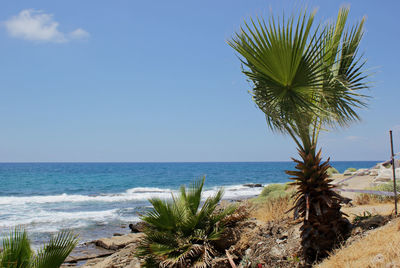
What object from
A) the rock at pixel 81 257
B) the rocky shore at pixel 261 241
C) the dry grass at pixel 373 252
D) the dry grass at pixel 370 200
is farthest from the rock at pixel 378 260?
the rock at pixel 81 257

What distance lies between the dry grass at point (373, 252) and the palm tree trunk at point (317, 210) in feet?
1.09

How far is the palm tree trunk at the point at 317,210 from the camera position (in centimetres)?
586

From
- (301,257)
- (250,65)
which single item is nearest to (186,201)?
(301,257)

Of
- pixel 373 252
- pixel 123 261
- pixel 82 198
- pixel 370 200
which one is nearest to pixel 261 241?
pixel 373 252

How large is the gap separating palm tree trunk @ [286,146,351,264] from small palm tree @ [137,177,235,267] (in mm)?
1665

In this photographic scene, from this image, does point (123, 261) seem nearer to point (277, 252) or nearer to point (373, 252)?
point (277, 252)

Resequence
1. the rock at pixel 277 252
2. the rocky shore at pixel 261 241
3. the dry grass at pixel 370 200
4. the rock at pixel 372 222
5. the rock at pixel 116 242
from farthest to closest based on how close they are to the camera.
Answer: the rock at pixel 116 242 < the dry grass at pixel 370 200 < the rock at pixel 277 252 < the rocky shore at pixel 261 241 < the rock at pixel 372 222

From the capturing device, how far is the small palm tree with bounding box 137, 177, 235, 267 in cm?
625

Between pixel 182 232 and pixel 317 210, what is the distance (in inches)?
103

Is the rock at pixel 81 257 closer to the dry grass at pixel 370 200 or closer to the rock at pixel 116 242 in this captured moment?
the rock at pixel 116 242

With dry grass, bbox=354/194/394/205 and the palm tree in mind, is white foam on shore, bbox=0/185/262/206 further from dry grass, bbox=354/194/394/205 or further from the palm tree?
the palm tree

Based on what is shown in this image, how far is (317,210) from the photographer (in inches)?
228

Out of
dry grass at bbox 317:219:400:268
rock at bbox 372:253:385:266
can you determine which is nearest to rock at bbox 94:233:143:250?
dry grass at bbox 317:219:400:268

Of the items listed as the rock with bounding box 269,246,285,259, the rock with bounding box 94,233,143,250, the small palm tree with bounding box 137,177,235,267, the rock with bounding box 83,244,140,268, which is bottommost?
the rock with bounding box 94,233,143,250
